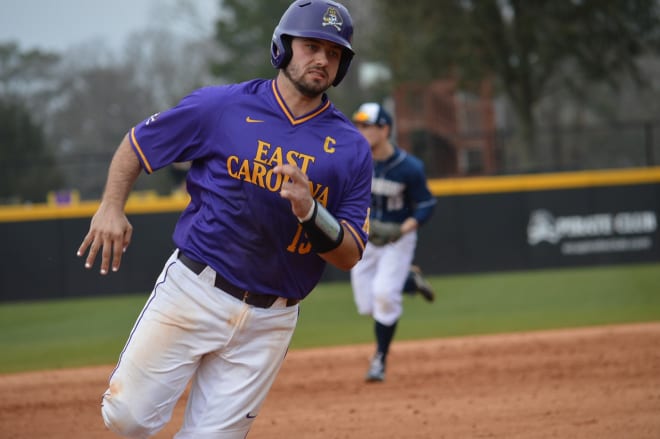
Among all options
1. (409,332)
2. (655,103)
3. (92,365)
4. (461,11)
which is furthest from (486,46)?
(92,365)

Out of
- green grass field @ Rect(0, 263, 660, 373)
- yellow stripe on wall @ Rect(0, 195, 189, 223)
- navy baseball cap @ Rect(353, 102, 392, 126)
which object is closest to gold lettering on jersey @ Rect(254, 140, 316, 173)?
navy baseball cap @ Rect(353, 102, 392, 126)

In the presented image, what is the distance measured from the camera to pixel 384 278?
809 cm

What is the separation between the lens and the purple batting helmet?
12.8 ft

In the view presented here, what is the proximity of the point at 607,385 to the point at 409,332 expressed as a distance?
14.4ft

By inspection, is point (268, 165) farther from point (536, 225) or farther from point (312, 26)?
point (536, 225)

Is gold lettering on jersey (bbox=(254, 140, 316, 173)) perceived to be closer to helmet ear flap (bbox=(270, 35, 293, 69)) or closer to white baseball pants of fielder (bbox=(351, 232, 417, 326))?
helmet ear flap (bbox=(270, 35, 293, 69))

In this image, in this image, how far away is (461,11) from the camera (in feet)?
88.0

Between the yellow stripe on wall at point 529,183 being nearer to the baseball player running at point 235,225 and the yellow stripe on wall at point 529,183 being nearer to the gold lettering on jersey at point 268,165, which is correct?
the baseball player running at point 235,225

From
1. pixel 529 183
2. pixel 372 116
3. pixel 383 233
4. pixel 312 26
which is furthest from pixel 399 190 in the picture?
pixel 529 183

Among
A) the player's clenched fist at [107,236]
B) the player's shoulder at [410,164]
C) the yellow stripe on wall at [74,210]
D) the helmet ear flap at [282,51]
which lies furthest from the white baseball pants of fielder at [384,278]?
→ the yellow stripe on wall at [74,210]

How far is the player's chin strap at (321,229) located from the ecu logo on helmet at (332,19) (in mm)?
829

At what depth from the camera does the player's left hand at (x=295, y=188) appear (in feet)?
11.2

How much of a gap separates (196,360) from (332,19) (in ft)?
5.24

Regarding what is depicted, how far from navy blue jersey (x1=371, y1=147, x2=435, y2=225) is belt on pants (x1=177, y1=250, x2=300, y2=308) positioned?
4.32 metres
